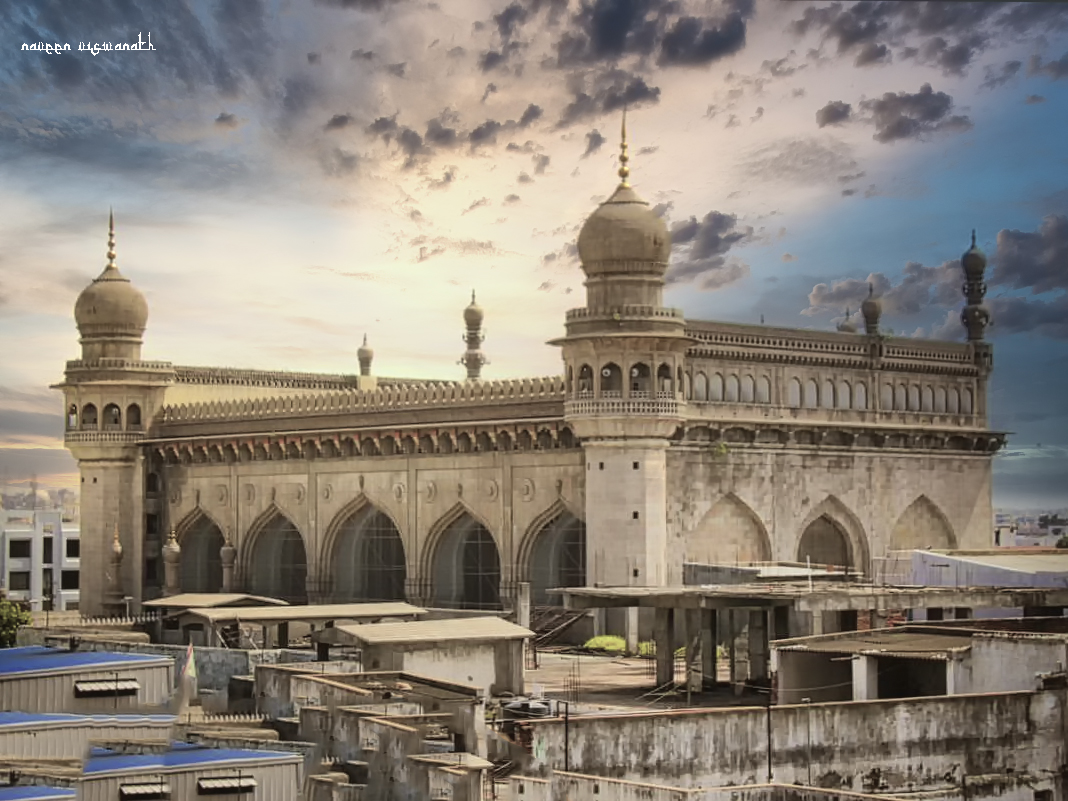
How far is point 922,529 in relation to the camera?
66.4 m

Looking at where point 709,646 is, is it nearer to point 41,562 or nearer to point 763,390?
point 763,390

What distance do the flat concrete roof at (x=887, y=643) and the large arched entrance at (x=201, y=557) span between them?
113 feet

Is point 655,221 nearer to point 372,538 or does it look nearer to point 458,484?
point 458,484

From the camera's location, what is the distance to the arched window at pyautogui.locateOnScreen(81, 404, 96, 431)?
75750mm

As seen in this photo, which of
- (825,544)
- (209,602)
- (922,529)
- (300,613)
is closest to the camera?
(300,613)

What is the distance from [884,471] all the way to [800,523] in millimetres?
4507

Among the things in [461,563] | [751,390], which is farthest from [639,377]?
[461,563]

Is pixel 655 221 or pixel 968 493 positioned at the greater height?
pixel 655 221

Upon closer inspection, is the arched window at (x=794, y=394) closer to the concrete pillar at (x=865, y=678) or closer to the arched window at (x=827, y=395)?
the arched window at (x=827, y=395)

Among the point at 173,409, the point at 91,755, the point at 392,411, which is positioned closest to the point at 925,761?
the point at 91,755

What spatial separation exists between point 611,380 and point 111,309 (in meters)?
24.9

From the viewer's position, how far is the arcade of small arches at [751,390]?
2263 inches

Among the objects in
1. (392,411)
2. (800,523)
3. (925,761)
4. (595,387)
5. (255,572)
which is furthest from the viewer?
(255,572)

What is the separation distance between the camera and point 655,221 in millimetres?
57688
